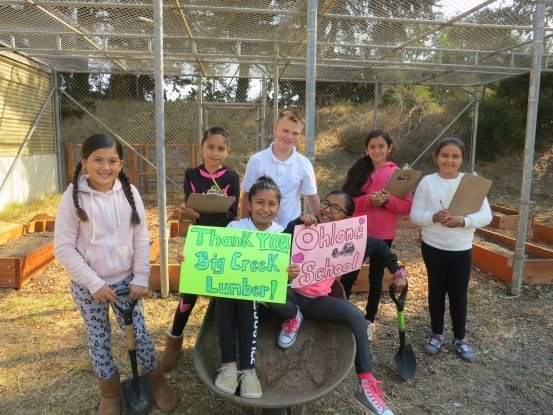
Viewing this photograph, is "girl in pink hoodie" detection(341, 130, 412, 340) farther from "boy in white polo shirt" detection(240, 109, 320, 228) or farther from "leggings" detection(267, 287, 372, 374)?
"leggings" detection(267, 287, 372, 374)

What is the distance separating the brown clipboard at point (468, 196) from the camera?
3033mm

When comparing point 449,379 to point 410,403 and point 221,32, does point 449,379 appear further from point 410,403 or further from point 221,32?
point 221,32

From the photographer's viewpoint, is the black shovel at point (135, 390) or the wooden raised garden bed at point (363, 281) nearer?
the black shovel at point (135, 390)

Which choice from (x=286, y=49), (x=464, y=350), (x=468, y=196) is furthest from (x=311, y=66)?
(x=286, y=49)

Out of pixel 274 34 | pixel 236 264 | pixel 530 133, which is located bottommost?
pixel 236 264

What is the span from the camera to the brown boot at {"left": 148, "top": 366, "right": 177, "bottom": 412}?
2.56 metres

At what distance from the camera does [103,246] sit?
7.43 feet

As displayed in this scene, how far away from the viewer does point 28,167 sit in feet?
29.0

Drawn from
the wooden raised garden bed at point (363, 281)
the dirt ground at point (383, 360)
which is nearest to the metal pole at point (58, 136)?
the dirt ground at point (383, 360)

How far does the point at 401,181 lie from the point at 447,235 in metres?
0.52

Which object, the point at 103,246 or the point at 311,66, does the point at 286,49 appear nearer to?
the point at 311,66

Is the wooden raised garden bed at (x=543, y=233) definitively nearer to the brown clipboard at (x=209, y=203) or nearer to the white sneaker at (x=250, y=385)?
the brown clipboard at (x=209, y=203)

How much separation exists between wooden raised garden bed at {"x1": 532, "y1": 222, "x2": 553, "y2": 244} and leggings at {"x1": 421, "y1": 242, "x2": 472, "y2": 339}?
180 inches

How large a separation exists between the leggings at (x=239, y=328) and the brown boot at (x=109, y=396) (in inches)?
29.0
